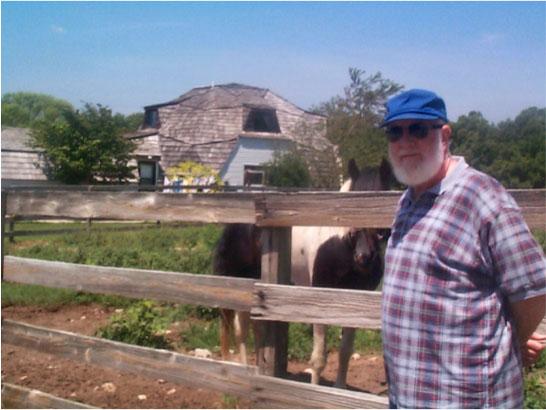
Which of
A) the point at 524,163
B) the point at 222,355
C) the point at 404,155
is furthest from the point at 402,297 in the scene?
the point at 524,163

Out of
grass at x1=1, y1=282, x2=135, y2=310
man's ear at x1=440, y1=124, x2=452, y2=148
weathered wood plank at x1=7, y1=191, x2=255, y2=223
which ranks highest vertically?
man's ear at x1=440, y1=124, x2=452, y2=148

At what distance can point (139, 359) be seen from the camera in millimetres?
4176

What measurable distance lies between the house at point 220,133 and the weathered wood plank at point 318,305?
27.2 m

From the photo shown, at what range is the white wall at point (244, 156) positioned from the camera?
119 ft

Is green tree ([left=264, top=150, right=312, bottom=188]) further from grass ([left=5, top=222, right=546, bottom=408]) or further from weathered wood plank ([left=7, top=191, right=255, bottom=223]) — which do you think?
weathered wood plank ([left=7, top=191, right=255, bottom=223])

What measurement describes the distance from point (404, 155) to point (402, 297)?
0.51 metres

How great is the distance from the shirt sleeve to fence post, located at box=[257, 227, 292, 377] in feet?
5.32

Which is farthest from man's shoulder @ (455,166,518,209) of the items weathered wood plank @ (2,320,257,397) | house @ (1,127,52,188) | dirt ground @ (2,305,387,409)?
house @ (1,127,52,188)

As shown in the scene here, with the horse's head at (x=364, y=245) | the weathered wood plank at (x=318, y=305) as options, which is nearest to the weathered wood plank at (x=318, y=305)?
the weathered wood plank at (x=318, y=305)

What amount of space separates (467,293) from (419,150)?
Result: 0.54 meters

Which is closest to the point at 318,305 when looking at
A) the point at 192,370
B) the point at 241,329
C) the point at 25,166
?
the point at 192,370

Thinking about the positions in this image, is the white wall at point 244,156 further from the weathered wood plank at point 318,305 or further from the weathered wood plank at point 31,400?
the weathered wood plank at point 318,305

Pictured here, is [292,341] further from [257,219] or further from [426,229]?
[426,229]

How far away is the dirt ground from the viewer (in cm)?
504
